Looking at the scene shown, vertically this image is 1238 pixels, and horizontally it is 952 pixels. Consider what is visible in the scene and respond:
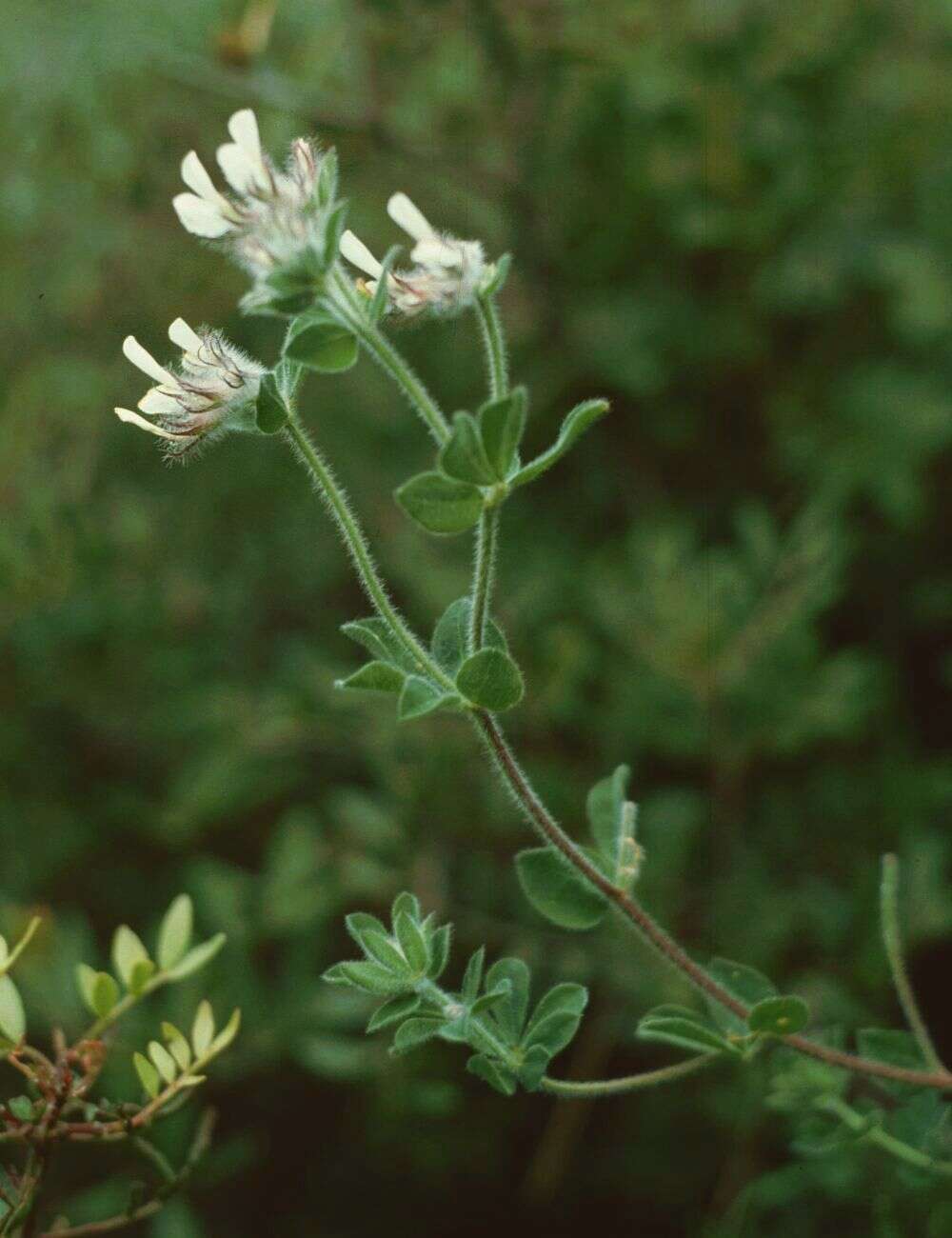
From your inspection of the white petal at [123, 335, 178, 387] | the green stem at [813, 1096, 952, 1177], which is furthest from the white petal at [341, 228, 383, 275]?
the green stem at [813, 1096, 952, 1177]

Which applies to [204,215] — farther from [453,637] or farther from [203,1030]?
[203,1030]

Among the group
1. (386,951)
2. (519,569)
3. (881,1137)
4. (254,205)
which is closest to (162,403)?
(254,205)

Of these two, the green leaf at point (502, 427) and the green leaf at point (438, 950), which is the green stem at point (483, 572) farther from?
the green leaf at point (438, 950)

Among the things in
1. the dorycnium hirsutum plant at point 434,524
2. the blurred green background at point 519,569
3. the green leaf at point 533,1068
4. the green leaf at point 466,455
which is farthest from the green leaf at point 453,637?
the blurred green background at point 519,569

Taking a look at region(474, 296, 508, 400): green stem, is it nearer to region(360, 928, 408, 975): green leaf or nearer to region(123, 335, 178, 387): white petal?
region(123, 335, 178, 387): white petal

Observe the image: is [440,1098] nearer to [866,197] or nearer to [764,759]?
[764,759]

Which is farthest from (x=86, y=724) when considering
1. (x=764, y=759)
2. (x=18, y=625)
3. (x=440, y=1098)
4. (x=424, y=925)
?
(x=424, y=925)
